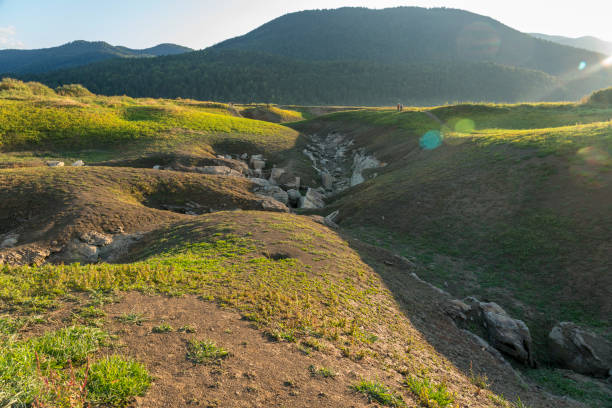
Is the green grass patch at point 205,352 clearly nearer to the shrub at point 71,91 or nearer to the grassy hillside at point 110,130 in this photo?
the grassy hillside at point 110,130

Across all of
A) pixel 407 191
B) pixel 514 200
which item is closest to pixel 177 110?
pixel 407 191

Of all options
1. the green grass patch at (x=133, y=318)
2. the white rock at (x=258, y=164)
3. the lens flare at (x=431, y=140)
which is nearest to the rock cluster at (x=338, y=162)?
the lens flare at (x=431, y=140)

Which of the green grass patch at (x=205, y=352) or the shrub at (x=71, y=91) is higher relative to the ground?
the shrub at (x=71, y=91)

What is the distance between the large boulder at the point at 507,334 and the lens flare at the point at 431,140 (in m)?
27.1

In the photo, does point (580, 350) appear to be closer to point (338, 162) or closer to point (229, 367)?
point (229, 367)

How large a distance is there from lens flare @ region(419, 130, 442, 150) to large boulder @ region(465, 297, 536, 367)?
27092 millimetres

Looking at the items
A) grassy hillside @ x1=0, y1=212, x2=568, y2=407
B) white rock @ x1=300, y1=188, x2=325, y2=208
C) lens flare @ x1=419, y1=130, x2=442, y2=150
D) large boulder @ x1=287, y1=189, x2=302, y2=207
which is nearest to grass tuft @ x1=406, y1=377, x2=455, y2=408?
grassy hillside @ x1=0, y1=212, x2=568, y2=407

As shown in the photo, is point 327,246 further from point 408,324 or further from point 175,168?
point 175,168

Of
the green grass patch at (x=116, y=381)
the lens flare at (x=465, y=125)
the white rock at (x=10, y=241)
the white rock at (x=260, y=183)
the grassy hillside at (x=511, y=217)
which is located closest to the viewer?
the green grass patch at (x=116, y=381)

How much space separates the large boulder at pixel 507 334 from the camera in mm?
11328

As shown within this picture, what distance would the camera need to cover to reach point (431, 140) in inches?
1553

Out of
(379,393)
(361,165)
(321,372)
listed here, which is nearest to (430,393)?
(379,393)

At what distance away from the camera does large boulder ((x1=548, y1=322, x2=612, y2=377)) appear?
1090 cm

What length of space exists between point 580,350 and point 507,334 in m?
2.59
